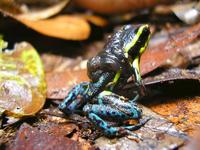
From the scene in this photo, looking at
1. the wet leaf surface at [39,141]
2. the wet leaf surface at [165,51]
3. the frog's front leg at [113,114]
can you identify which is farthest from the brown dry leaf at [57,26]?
the wet leaf surface at [39,141]

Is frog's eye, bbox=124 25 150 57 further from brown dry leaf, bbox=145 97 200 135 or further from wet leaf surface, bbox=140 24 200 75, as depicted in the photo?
brown dry leaf, bbox=145 97 200 135

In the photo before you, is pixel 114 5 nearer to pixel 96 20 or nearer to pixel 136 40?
pixel 96 20

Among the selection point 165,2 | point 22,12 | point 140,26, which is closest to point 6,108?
point 140,26

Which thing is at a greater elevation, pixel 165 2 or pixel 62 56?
pixel 165 2

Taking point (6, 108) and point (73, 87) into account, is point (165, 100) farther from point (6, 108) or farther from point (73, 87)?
point (6, 108)

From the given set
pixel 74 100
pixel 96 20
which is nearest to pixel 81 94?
pixel 74 100

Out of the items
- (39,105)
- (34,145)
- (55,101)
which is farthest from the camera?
(55,101)
